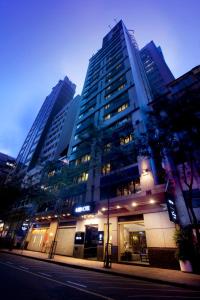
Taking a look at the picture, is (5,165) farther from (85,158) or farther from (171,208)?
(171,208)

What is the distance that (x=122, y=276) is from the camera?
10352 mm

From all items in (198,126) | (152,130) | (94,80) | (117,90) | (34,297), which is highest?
(94,80)

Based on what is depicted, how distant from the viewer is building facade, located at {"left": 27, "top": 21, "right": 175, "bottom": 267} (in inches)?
603

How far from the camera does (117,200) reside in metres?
18.5

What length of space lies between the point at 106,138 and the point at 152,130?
7.32 meters

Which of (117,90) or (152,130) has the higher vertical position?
(117,90)

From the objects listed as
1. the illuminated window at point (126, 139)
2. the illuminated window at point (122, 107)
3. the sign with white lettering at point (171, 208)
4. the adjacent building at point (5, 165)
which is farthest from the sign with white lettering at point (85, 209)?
the adjacent building at point (5, 165)

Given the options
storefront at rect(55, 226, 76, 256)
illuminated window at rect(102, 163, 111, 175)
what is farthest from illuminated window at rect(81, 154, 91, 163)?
storefront at rect(55, 226, 76, 256)

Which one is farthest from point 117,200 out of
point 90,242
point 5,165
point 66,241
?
point 5,165

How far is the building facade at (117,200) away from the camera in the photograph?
15.3 meters

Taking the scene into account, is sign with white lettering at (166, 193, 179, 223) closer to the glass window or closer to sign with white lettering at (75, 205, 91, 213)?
sign with white lettering at (75, 205, 91, 213)

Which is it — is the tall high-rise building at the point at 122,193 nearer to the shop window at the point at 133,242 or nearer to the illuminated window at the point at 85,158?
the shop window at the point at 133,242

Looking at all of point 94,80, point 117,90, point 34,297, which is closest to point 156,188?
point 34,297

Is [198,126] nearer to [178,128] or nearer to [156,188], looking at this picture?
[178,128]
